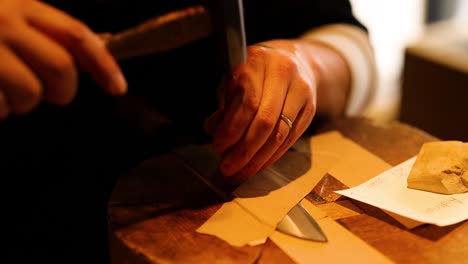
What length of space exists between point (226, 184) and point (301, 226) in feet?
0.46

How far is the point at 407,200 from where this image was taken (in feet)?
1.98

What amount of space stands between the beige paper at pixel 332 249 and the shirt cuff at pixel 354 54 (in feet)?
1.35

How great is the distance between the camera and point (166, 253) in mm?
542

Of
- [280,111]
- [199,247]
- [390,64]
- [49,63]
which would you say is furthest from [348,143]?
[390,64]

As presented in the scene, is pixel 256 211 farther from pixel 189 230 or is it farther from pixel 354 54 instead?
pixel 354 54

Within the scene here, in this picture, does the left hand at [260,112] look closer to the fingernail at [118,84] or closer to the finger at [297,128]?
the finger at [297,128]

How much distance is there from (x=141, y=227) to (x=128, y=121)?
0.36 m

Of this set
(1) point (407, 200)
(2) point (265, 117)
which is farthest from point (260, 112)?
(1) point (407, 200)

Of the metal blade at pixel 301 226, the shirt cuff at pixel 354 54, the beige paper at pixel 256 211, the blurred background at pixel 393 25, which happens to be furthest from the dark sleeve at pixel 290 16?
the blurred background at pixel 393 25

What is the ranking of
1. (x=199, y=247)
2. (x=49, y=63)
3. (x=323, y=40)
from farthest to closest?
(x=323, y=40) < (x=199, y=247) < (x=49, y=63)

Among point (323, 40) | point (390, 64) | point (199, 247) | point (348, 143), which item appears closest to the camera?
point (199, 247)

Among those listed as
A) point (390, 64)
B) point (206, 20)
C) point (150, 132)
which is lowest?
point (390, 64)

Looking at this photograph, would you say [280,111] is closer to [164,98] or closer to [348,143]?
[348,143]

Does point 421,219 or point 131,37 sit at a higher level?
point 131,37
